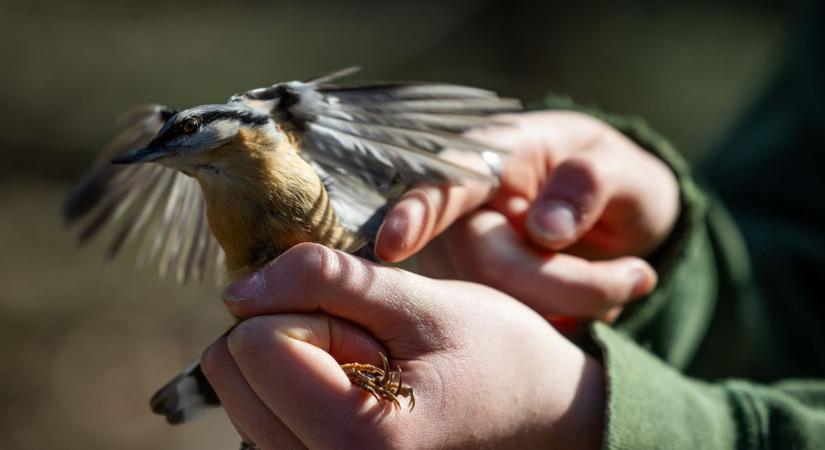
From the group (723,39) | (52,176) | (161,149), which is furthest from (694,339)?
(723,39)

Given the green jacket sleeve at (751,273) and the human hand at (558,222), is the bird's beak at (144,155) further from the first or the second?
the green jacket sleeve at (751,273)

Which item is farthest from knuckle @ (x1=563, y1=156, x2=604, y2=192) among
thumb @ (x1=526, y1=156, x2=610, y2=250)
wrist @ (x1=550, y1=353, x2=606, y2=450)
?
wrist @ (x1=550, y1=353, x2=606, y2=450)

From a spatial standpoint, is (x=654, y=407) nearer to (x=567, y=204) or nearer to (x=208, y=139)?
(x=567, y=204)

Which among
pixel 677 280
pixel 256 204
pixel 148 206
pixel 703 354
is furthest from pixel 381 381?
pixel 703 354

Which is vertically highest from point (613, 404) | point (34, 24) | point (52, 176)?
point (613, 404)

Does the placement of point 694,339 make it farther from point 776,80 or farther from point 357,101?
point 357,101

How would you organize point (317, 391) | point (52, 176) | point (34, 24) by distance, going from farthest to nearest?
1. point (34, 24)
2. point (52, 176)
3. point (317, 391)

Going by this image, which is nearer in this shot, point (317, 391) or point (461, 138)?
point (317, 391)

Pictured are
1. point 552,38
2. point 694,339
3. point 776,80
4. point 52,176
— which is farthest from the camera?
point 552,38
